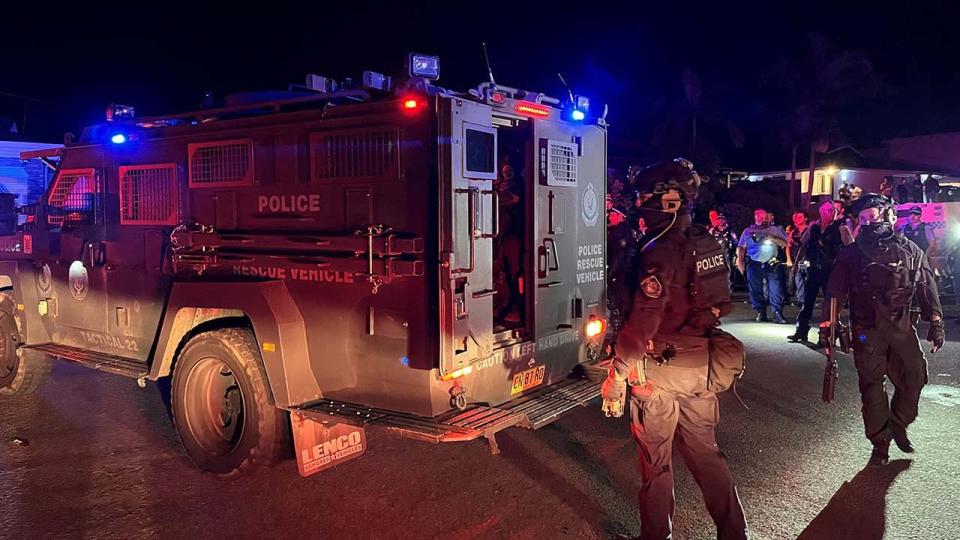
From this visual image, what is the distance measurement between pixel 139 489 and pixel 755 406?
202 inches

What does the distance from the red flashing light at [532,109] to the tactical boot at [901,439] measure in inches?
137

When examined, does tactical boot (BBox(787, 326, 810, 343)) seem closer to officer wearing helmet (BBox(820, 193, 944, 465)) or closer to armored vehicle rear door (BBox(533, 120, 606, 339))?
officer wearing helmet (BBox(820, 193, 944, 465))

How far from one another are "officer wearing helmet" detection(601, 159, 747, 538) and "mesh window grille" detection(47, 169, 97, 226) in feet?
16.0

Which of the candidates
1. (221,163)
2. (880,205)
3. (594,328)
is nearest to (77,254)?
(221,163)

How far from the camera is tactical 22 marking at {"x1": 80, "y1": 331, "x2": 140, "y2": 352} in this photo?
5953mm

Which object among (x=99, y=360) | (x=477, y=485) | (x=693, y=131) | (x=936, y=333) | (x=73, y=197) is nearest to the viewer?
(x=477, y=485)

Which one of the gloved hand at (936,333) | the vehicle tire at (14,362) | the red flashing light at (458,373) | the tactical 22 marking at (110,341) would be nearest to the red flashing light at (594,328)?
the red flashing light at (458,373)

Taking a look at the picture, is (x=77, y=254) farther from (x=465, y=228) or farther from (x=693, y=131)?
(x=693, y=131)

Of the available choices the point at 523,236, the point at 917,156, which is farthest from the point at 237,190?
the point at 917,156

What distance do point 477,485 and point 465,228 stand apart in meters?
1.77

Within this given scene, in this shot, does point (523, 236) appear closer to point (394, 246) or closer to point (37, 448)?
point (394, 246)

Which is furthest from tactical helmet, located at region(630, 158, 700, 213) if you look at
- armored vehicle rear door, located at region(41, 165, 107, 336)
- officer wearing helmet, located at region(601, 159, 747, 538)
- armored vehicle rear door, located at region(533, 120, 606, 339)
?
armored vehicle rear door, located at region(41, 165, 107, 336)

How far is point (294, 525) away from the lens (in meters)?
4.42

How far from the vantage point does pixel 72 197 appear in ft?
21.6
